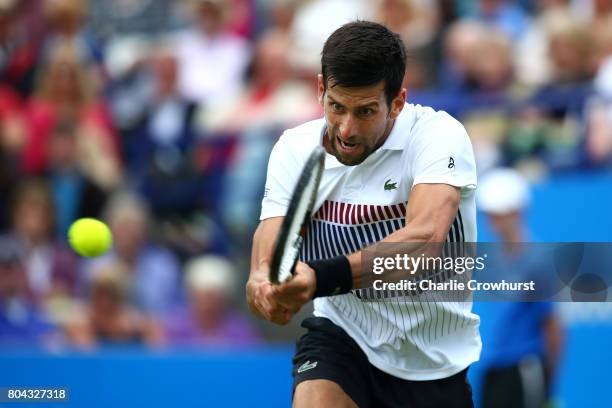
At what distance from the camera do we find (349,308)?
542cm

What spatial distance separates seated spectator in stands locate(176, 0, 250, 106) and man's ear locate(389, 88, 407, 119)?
6.37 metres

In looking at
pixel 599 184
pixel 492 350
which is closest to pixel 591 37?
pixel 599 184

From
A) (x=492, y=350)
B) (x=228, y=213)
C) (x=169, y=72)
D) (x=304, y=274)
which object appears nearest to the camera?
(x=304, y=274)

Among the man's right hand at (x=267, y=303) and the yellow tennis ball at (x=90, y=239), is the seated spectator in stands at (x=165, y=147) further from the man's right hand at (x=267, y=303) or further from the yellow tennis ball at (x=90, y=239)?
the man's right hand at (x=267, y=303)

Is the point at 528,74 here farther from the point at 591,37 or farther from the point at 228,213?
the point at 228,213

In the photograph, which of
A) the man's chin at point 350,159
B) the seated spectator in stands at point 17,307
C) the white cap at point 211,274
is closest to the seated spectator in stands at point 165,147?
the white cap at point 211,274

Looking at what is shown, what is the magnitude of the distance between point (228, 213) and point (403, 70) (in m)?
5.52

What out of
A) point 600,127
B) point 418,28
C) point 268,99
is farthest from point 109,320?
point 600,127

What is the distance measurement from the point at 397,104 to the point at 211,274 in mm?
5065

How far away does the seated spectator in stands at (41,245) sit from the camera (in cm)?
1084

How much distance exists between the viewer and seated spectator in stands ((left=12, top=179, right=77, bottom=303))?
35.6ft

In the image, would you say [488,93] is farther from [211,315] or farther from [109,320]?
[109,320]

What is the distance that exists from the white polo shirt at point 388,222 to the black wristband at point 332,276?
66cm

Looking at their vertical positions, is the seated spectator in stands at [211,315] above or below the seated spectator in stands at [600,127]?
below
